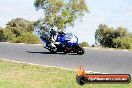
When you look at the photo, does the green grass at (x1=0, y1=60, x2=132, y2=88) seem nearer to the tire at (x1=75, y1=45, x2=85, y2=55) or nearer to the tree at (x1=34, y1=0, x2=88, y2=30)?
the tire at (x1=75, y1=45, x2=85, y2=55)

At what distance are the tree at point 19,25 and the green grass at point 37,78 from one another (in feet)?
166

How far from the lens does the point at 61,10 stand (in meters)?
57.5

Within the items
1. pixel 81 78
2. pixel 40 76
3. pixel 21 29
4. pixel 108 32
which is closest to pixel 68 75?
pixel 40 76

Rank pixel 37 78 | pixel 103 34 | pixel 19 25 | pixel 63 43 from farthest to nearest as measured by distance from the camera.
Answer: pixel 19 25
pixel 103 34
pixel 63 43
pixel 37 78

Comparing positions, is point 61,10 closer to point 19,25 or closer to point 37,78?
point 19,25

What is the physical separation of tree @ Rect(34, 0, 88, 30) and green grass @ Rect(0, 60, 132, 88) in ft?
140

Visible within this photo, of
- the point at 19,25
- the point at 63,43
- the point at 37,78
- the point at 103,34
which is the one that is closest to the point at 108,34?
the point at 103,34

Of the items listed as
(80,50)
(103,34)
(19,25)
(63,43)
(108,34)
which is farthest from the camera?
(19,25)

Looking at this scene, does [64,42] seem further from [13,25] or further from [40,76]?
[13,25]

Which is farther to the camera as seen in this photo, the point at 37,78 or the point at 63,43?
the point at 63,43

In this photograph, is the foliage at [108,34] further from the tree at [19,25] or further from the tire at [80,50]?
the tire at [80,50]

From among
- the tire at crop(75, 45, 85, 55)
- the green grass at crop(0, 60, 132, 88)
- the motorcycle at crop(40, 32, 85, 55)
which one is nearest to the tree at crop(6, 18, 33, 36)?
the motorcycle at crop(40, 32, 85, 55)

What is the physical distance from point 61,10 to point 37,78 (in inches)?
1851

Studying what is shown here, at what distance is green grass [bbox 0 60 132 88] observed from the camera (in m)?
9.68
